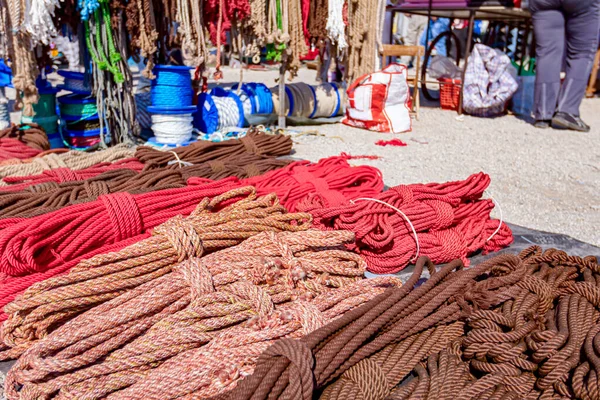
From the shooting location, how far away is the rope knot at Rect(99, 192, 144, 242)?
2084 mm

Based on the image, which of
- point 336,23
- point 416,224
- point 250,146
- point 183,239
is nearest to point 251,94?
point 336,23

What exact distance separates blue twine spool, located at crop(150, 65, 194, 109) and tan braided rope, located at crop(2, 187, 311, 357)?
3.48 m

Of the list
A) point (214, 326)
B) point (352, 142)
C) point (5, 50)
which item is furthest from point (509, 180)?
point (5, 50)

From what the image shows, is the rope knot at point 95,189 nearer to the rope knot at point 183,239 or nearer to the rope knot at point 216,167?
the rope knot at point 216,167

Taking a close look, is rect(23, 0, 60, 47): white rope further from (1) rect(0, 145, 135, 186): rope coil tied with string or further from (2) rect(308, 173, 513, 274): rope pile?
(2) rect(308, 173, 513, 274): rope pile

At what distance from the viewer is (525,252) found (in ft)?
7.41

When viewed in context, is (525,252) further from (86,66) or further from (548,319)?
(86,66)

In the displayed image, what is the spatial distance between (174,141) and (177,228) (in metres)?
3.80

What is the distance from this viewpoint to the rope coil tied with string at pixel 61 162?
3142 mm

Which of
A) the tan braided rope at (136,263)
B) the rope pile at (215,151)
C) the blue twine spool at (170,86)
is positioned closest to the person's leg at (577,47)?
the rope pile at (215,151)

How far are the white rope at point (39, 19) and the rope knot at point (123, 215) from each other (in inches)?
120

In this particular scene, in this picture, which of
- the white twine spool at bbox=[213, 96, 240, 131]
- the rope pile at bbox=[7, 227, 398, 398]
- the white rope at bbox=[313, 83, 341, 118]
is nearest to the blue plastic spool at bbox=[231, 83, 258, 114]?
the white twine spool at bbox=[213, 96, 240, 131]

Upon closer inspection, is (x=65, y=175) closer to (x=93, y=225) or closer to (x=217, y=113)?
(x=93, y=225)

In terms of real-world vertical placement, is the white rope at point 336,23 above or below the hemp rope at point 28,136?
above
